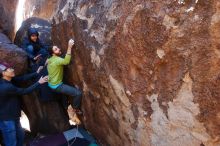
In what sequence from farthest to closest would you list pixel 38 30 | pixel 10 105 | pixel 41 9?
pixel 41 9 → pixel 38 30 → pixel 10 105

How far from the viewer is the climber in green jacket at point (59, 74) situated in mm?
5477

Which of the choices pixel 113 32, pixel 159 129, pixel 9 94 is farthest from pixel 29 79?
pixel 159 129

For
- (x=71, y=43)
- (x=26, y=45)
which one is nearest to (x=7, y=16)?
(x=26, y=45)

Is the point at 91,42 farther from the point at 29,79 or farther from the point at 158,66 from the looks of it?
the point at 29,79

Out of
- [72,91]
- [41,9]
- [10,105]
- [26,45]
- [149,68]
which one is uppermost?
[41,9]

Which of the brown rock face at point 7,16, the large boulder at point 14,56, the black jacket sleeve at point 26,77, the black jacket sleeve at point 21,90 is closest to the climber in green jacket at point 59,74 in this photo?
the black jacket sleeve at point 21,90

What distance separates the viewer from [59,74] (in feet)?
18.7

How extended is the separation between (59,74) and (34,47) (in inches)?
61.7

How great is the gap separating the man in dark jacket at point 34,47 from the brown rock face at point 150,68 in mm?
1356

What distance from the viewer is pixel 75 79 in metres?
5.86

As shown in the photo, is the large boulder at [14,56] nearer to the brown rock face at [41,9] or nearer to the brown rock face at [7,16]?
the brown rock face at [7,16]

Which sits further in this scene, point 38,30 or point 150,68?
point 38,30

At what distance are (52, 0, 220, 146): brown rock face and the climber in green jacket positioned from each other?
187mm

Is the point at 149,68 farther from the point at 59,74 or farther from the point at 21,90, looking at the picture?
the point at 21,90
